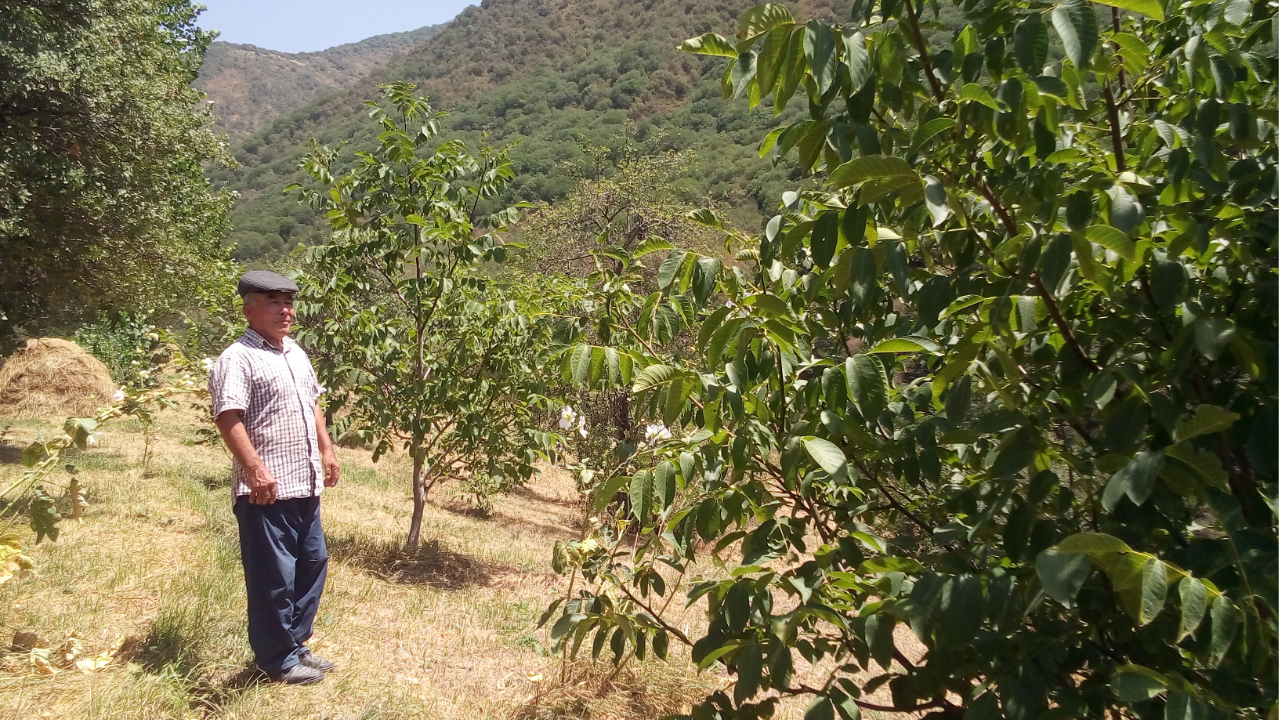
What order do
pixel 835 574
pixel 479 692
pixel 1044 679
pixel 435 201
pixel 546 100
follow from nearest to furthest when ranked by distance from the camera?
pixel 1044 679 < pixel 835 574 < pixel 479 692 < pixel 435 201 < pixel 546 100

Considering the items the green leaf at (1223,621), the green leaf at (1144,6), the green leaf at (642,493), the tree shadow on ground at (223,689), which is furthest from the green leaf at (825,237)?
the tree shadow on ground at (223,689)

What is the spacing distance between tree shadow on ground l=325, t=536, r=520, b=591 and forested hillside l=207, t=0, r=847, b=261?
28.2 ft

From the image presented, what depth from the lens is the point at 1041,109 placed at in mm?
1376

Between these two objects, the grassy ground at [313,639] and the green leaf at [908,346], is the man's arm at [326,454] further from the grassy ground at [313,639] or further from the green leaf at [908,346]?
the green leaf at [908,346]

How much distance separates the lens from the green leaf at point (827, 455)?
4.71 feet

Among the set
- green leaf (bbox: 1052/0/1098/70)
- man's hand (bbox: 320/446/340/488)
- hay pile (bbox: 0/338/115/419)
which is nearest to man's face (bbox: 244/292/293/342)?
man's hand (bbox: 320/446/340/488)

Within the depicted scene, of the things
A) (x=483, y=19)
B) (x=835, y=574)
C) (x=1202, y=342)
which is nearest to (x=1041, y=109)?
(x=1202, y=342)

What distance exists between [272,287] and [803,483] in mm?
2433

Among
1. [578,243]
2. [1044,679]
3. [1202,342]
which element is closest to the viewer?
[1202,342]

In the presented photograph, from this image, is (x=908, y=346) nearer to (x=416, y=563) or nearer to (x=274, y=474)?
(x=274, y=474)

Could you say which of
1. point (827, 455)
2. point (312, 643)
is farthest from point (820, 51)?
point (312, 643)

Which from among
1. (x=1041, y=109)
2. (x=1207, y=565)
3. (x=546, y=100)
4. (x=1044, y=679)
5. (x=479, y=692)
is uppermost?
(x=546, y=100)

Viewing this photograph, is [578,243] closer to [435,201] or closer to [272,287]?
[435,201]

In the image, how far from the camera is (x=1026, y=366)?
67.7 inches
